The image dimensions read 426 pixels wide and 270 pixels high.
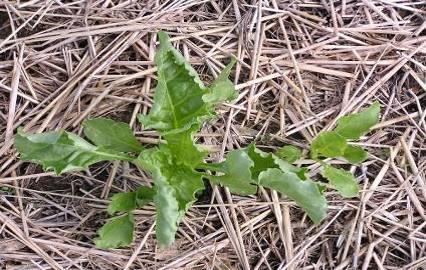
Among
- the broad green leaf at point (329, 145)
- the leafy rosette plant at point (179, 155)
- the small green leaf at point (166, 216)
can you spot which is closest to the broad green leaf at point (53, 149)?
the leafy rosette plant at point (179, 155)

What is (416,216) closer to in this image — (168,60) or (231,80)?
(231,80)

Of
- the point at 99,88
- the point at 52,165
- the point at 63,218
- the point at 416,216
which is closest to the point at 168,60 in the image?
the point at 99,88

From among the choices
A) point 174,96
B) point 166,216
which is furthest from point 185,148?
point 166,216

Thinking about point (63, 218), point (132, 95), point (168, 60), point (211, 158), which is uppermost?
point (168, 60)

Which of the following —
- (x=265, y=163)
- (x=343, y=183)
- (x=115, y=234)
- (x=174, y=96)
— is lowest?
(x=115, y=234)

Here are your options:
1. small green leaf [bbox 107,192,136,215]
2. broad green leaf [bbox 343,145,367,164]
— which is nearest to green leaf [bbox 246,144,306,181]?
broad green leaf [bbox 343,145,367,164]

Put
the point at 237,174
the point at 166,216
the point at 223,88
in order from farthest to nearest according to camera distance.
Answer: the point at 223,88
the point at 237,174
the point at 166,216

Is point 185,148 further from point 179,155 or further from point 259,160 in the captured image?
point 259,160
